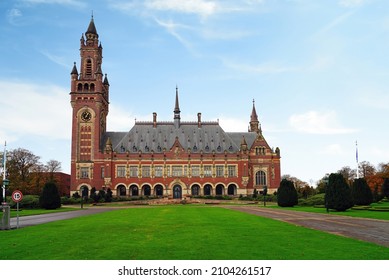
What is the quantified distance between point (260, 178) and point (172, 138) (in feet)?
78.6

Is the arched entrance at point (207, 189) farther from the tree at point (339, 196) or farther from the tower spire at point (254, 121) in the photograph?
the tree at point (339, 196)

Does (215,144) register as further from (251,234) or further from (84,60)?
(251,234)

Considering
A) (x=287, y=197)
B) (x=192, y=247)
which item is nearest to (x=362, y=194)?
(x=287, y=197)

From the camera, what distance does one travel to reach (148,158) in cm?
8894

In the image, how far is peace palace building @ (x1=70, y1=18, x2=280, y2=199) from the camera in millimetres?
87188

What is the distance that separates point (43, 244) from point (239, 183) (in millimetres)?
76441

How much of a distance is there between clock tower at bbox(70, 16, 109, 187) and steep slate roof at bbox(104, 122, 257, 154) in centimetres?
521

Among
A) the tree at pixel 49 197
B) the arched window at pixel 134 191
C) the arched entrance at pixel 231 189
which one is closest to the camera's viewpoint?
the tree at pixel 49 197

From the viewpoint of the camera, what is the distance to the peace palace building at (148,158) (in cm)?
8719

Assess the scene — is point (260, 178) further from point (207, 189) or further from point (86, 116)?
point (86, 116)

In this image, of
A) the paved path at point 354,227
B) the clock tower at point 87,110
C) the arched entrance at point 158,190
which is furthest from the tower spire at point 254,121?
the paved path at point 354,227

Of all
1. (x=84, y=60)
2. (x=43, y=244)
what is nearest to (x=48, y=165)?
(x=84, y=60)

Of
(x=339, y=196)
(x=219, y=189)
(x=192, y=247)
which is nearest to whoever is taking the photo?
(x=192, y=247)

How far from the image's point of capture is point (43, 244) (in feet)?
48.0
